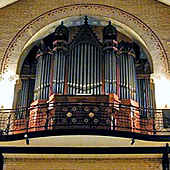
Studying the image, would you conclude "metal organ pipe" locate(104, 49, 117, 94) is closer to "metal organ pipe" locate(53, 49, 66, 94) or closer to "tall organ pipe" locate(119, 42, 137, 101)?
"tall organ pipe" locate(119, 42, 137, 101)

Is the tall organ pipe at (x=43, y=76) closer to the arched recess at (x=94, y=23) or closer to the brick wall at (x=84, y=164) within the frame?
the arched recess at (x=94, y=23)

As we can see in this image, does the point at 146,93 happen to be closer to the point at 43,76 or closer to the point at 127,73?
the point at 127,73

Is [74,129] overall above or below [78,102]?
below

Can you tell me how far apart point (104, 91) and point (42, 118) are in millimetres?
1969

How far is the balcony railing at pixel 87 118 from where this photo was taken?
32.9 feet

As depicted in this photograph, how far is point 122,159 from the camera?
10570mm

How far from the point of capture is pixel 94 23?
13328mm

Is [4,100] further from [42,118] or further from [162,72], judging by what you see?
[162,72]

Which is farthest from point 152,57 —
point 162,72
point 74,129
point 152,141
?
point 74,129

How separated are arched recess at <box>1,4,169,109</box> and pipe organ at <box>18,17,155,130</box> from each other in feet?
1.63

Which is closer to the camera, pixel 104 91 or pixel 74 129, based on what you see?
pixel 74 129

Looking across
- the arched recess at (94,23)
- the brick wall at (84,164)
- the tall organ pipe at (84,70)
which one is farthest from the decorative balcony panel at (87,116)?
the arched recess at (94,23)

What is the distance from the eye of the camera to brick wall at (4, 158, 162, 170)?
10.5m

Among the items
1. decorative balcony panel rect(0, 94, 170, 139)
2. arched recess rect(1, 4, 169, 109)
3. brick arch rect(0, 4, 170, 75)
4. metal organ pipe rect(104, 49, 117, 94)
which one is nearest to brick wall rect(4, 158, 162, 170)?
decorative balcony panel rect(0, 94, 170, 139)
